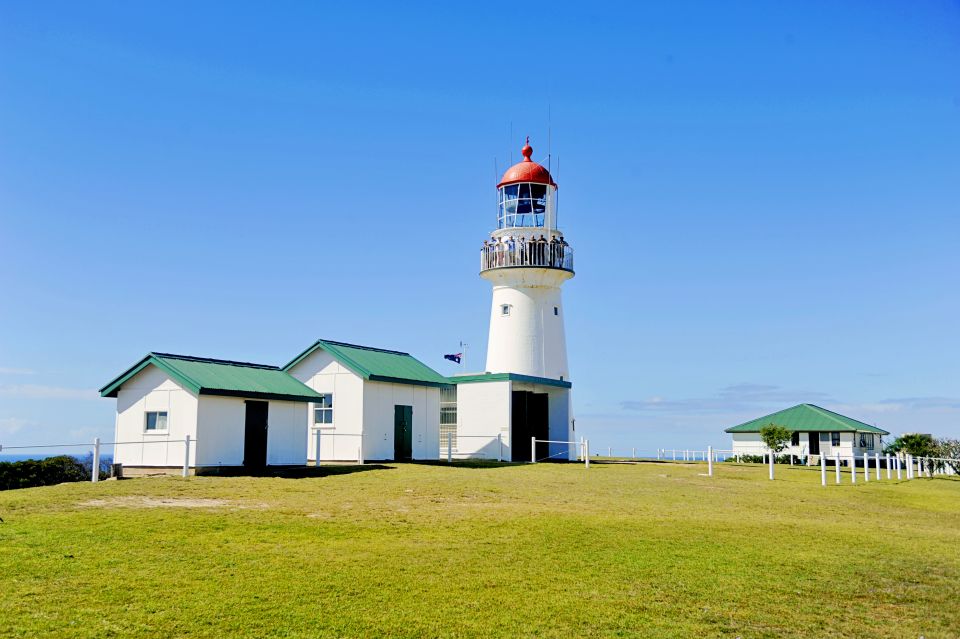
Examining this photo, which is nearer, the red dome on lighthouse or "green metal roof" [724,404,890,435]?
the red dome on lighthouse

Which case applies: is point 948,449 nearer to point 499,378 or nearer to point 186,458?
point 499,378

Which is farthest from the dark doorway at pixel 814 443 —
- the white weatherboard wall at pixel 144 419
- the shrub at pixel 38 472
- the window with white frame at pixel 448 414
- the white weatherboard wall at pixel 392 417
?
the shrub at pixel 38 472

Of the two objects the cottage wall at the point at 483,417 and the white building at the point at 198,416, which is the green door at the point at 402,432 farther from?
the white building at the point at 198,416

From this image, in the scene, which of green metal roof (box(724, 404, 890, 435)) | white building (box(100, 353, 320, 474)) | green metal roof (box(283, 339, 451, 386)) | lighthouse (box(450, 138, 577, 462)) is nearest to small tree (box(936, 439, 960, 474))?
green metal roof (box(724, 404, 890, 435))

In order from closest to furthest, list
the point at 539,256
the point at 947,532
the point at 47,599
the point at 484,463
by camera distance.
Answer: the point at 47,599, the point at 947,532, the point at 484,463, the point at 539,256

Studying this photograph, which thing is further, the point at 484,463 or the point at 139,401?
the point at 484,463

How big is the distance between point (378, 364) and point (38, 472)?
13080 millimetres

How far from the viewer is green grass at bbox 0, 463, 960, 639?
9922 millimetres

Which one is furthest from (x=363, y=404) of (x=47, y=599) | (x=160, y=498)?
(x=47, y=599)

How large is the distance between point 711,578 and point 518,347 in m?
28.8

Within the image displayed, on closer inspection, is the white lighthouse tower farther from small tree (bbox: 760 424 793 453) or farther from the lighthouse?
small tree (bbox: 760 424 793 453)

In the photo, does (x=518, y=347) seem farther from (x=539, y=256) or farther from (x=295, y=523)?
(x=295, y=523)

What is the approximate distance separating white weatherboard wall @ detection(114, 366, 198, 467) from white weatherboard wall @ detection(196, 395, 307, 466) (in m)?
0.43

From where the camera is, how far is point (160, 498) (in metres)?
18.3
